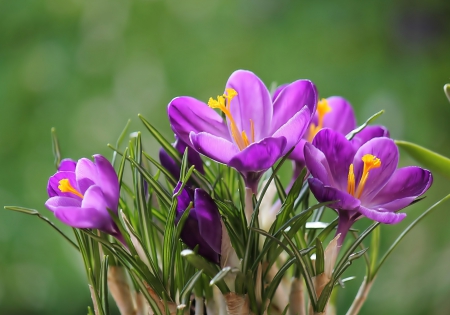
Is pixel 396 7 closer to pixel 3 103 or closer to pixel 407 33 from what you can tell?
pixel 407 33

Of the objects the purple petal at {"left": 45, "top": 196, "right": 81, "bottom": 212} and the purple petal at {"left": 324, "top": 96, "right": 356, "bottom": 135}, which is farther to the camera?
the purple petal at {"left": 324, "top": 96, "right": 356, "bottom": 135}

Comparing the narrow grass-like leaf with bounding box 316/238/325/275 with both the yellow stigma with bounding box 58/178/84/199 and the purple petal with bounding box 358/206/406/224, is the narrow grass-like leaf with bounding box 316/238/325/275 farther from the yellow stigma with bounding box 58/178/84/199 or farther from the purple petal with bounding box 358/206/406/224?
the yellow stigma with bounding box 58/178/84/199

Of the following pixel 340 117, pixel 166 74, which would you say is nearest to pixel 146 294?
pixel 340 117

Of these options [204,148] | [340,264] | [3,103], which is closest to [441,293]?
[340,264]

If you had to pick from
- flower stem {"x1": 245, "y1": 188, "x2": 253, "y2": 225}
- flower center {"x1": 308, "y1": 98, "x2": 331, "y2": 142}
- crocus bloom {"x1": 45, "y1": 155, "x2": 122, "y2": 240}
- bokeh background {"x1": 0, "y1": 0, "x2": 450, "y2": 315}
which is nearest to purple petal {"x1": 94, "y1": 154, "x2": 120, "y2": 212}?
crocus bloom {"x1": 45, "y1": 155, "x2": 122, "y2": 240}

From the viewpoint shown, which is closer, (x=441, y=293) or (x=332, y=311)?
(x=332, y=311)

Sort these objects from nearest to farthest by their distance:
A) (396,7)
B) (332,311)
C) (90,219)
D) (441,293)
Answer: (90,219)
(332,311)
(441,293)
(396,7)

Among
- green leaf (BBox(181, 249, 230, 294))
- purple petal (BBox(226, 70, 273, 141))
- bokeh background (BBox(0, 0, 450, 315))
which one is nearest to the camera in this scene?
green leaf (BBox(181, 249, 230, 294))
